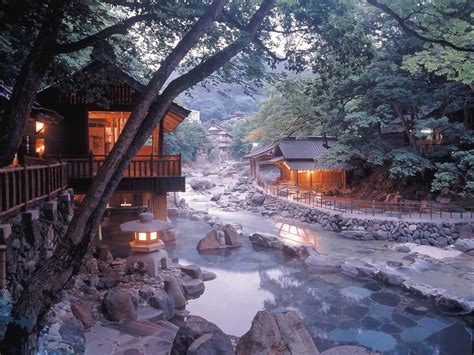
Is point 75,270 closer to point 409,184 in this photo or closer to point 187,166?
point 409,184

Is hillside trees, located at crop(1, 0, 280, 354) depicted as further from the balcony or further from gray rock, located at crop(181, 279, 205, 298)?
the balcony

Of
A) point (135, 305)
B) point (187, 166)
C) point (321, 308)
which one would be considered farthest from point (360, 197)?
point (187, 166)

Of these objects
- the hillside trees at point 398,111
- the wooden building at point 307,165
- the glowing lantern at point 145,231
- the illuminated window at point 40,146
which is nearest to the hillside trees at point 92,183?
the glowing lantern at point 145,231

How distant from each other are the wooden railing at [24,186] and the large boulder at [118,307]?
A: 3164 millimetres

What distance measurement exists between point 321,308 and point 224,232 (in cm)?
880

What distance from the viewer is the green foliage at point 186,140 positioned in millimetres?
42125

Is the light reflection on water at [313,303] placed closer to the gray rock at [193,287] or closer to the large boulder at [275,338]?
the gray rock at [193,287]

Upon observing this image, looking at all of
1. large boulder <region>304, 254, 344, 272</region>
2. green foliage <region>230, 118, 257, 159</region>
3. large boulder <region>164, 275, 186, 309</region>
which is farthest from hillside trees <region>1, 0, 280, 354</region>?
green foliage <region>230, 118, 257, 159</region>

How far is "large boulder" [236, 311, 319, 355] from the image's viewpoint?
6504 millimetres

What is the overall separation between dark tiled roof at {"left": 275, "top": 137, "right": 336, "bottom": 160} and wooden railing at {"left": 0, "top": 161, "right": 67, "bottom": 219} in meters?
25.4

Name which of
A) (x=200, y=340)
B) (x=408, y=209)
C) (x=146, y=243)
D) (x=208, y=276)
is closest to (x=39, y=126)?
(x=146, y=243)

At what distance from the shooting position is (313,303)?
12297 millimetres

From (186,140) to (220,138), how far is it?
16.5m

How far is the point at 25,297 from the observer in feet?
13.7
